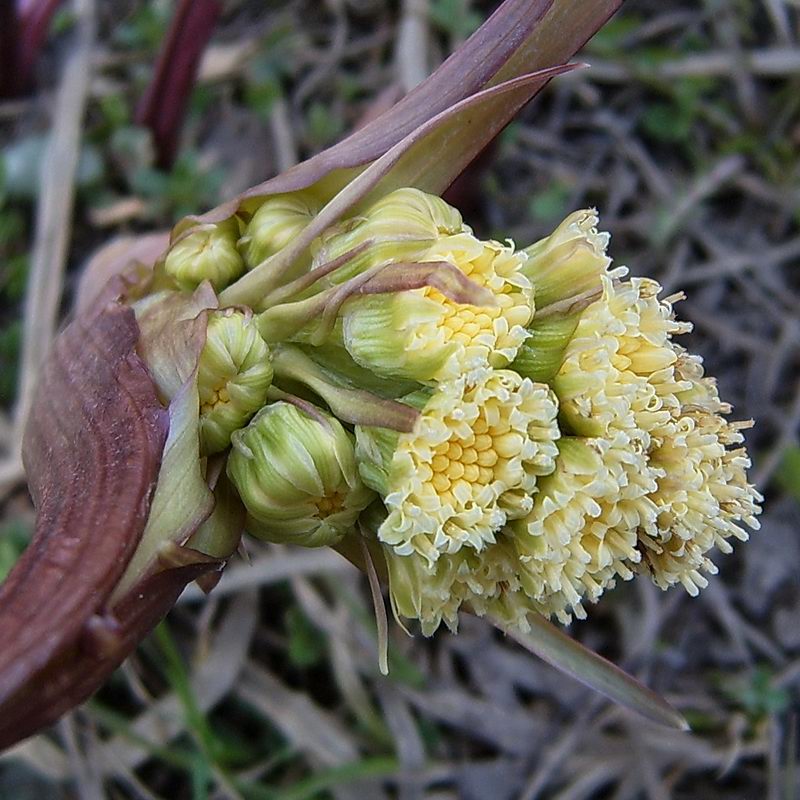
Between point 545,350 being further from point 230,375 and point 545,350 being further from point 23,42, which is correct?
point 23,42

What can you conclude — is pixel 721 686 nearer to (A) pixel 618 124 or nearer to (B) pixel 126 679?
(B) pixel 126 679

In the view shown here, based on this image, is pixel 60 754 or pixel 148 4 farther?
pixel 148 4

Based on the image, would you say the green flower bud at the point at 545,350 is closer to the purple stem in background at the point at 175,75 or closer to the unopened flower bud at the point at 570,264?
the unopened flower bud at the point at 570,264

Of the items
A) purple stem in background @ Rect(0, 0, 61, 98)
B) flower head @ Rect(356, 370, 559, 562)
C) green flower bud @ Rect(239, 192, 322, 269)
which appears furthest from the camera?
purple stem in background @ Rect(0, 0, 61, 98)

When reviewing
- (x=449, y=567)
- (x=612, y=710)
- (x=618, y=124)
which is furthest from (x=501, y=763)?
(x=618, y=124)

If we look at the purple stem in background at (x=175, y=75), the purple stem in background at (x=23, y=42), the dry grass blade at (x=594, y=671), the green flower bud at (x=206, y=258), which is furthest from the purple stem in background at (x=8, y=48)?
the dry grass blade at (x=594, y=671)

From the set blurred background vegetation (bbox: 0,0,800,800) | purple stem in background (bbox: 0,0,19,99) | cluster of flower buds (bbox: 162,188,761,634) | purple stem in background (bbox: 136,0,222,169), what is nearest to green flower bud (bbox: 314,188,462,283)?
cluster of flower buds (bbox: 162,188,761,634)

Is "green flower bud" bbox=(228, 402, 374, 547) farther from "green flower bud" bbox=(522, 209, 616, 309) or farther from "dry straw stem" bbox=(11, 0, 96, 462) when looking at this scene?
"dry straw stem" bbox=(11, 0, 96, 462)

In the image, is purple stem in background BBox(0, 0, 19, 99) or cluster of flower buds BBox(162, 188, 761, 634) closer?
cluster of flower buds BBox(162, 188, 761, 634)
